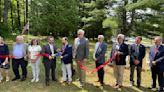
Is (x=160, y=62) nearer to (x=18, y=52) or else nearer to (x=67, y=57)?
(x=67, y=57)

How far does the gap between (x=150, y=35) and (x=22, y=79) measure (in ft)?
55.1

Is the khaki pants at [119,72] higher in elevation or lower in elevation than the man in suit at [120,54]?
lower

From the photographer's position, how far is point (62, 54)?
9156 mm

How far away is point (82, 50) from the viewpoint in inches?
347

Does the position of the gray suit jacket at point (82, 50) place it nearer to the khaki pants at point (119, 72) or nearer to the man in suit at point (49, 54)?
the man in suit at point (49, 54)

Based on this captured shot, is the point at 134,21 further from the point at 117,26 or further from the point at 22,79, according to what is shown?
the point at 22,79

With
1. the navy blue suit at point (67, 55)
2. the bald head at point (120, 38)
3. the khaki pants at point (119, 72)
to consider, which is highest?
the bald head at point (120, 38)

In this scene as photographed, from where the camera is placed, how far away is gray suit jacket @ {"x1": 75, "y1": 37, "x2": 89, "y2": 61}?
8.77m

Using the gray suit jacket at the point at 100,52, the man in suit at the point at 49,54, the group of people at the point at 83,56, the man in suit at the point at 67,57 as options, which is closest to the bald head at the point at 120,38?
the group of people at the point at 83,56

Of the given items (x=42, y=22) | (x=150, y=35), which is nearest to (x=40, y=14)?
(x=42, y=22)

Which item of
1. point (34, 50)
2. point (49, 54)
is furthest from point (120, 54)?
point (34, 50)

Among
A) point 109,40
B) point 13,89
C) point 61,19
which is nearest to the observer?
point 13,89

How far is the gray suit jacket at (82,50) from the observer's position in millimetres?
8773

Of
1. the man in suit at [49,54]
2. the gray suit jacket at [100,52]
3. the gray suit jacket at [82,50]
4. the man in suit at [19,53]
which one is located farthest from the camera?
the man in suit at [19,53]
